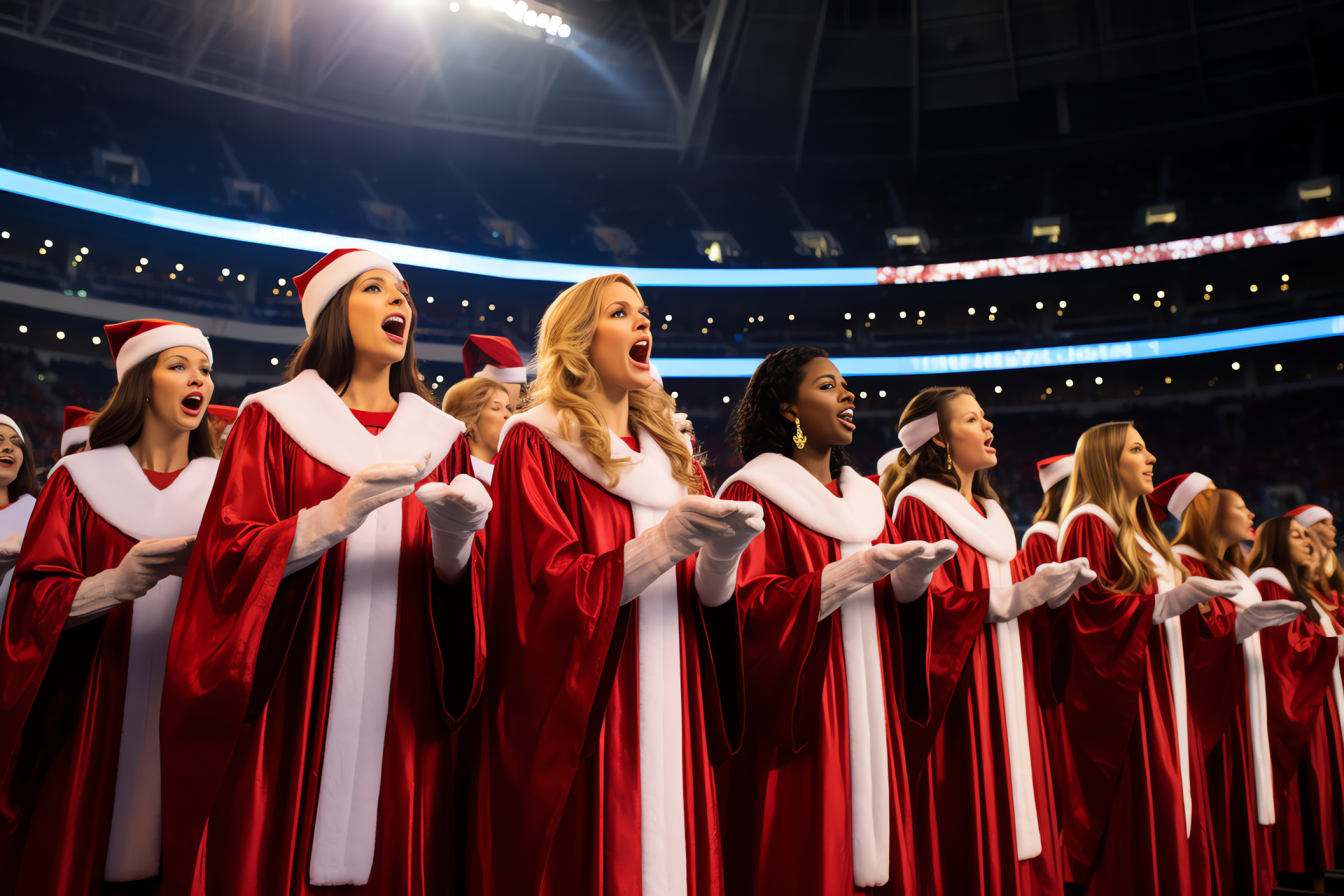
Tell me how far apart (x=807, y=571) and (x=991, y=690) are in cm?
138

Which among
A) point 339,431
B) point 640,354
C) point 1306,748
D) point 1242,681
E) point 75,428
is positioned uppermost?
point 75,428

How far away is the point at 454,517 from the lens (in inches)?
95.8

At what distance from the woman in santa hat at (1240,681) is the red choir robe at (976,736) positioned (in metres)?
1.67

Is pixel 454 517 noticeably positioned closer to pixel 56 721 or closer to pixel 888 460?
pixel 56 721

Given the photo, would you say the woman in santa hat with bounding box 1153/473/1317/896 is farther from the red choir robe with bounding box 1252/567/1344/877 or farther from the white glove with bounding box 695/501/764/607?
the white glove with bounding box 695/501/764/607

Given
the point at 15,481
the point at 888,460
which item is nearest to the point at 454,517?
the point at 888,460

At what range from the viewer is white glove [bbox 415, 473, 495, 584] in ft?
7.62

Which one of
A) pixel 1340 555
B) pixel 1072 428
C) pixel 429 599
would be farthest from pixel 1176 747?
pixel 1072 428

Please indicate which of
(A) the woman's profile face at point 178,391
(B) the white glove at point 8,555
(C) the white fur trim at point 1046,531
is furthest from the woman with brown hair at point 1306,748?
(B) the white glove at point 8,555

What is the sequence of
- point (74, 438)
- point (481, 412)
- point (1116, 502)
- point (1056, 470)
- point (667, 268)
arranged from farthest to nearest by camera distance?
1. point (667, 268)
2. point (1056, 470)
3. point (1116, 502)
4. point (481, 412)
5. point (74, 438)

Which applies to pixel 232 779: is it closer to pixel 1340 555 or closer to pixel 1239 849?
pixel 1239 849

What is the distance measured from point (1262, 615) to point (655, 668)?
4.85 meters

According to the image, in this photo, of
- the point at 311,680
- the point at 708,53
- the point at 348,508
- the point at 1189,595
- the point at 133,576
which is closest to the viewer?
the point at 348,508

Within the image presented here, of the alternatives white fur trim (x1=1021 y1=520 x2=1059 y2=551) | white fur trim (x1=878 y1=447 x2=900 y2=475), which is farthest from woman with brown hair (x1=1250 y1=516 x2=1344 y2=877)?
white fur trim (x1=878 y1=447 x2=900 y2=475)
